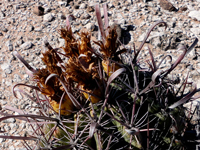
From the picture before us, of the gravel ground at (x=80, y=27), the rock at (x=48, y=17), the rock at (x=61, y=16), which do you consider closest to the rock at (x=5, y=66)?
the gravel ground at (x=80, y=27)

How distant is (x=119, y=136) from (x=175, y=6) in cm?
231

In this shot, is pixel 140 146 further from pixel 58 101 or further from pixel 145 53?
pixel 145 53

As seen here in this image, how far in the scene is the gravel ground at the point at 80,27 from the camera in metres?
2.31

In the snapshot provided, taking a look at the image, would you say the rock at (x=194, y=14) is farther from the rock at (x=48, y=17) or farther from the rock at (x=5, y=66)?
the rock at (x=5, y=66)

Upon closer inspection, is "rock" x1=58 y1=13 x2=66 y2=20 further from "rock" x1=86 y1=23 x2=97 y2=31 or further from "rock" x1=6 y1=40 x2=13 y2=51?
"rock" x1=6 y1=40 x2=13 y2=51

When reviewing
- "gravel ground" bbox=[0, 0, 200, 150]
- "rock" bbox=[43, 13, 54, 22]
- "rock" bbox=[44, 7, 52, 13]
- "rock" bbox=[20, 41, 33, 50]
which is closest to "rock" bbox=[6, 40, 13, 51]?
"gravel ground" bbox=[0, 0, 200, 150]

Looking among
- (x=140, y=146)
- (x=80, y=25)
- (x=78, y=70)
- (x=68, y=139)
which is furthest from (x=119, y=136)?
(x=80, y=25)

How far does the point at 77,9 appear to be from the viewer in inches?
117

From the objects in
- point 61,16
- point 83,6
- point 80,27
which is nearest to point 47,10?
point 61,16

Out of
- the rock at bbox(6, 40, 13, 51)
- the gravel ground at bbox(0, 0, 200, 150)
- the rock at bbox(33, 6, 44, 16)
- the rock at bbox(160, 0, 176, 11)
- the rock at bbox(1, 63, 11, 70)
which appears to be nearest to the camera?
the gravel ground at bbox(0, 0, 200, 150)

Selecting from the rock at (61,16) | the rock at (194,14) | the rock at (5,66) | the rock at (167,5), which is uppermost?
the rock at (61,16)

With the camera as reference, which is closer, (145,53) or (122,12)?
(145,53)

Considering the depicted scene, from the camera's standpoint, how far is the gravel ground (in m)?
2.31

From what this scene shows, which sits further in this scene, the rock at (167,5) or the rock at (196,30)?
the rock at (167,5)
